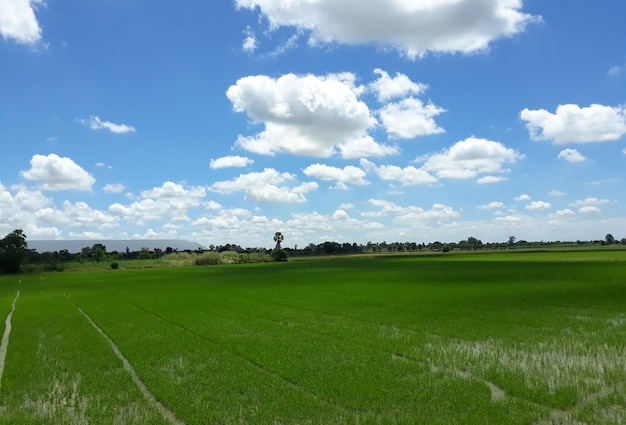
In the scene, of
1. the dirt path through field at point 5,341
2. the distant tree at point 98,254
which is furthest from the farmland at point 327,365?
the distant tree at point 98,254

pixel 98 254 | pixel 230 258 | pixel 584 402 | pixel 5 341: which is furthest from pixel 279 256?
pixel 584 402

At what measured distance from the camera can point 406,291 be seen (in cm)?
4391

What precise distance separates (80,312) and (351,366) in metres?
28.4

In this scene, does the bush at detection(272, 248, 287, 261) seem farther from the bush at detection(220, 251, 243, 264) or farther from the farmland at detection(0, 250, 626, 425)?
the farmland at detection(0, 250, 626, 425)

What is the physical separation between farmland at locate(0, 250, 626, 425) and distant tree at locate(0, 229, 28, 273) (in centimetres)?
12403

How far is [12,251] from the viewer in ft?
453

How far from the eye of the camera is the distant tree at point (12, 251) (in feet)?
447

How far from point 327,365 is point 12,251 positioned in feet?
500

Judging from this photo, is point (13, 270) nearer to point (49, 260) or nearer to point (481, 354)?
point (49, 260)

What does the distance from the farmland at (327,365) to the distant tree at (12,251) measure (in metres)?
124

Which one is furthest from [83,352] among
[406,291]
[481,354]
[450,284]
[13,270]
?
[13,270]

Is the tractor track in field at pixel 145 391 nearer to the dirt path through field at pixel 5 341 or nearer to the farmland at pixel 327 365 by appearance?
the farmland at pixel 327 365

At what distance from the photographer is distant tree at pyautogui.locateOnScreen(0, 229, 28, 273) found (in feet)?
447

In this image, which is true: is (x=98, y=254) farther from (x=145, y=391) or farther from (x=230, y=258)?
(x=145, y=391)
